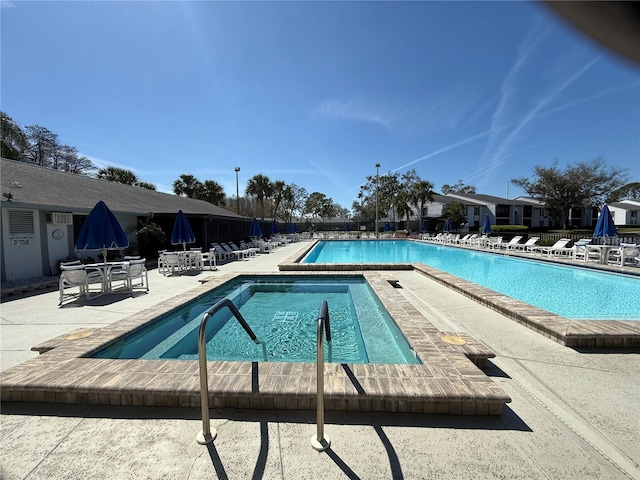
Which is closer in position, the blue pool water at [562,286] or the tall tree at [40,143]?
the blue pool water at [562,286]

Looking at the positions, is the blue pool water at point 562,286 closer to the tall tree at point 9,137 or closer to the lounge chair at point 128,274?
the lounge chair at point 128,274

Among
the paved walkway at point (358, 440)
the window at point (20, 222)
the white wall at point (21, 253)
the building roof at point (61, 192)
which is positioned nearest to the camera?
the paved walkway at point (358, 440)

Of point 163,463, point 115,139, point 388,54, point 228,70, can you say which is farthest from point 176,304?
point 115,139

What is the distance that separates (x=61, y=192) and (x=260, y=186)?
1016 inches

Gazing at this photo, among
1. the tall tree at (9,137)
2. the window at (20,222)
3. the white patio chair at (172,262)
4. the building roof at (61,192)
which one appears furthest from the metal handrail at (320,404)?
the tall tree at (9,137)

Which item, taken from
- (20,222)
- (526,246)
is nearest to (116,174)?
(20,222)

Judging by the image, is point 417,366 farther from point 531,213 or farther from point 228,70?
point 531,213

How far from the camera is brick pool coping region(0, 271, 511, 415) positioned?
259 centimetres

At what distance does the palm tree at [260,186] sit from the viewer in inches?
1430

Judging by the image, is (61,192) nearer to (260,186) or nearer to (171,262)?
(171,262)

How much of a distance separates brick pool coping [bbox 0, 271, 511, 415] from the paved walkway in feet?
0.32

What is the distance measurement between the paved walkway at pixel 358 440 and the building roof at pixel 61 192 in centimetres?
952

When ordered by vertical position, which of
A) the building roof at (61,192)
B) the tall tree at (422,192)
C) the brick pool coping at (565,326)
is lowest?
the brick pool coping at (565,326)

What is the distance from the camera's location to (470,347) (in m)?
3.57
